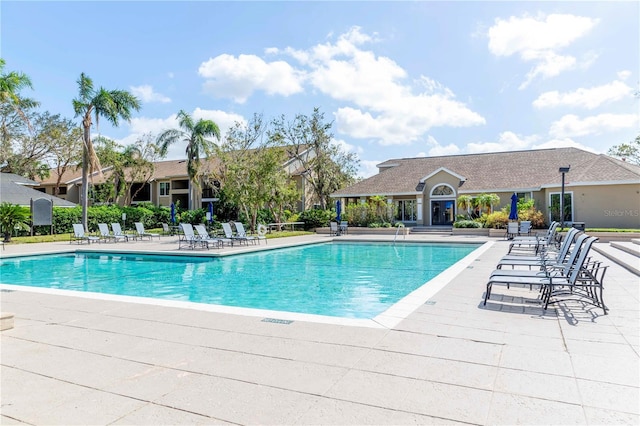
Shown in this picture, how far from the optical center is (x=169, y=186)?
44.7 meters

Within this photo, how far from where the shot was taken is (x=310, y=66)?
21.2 metres

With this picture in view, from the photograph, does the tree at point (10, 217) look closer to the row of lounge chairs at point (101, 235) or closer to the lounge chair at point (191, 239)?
the row of lounge chairs at point (101, 235)

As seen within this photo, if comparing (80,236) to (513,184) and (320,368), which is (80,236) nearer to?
(320,368)

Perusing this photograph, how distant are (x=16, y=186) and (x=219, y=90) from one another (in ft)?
56.4

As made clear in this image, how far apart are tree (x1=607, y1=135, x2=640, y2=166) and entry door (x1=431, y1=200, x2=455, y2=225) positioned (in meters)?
20.3

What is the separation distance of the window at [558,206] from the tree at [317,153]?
1835 cm

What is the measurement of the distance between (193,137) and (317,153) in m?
10.9

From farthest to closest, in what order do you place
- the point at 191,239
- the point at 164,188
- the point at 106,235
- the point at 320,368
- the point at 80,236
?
1. the point at 164,188
2. the point at 106,235
3. the point at 80,236
4. the point at 191,239
5. the point at 320,368

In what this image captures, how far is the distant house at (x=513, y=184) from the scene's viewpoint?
2445cm

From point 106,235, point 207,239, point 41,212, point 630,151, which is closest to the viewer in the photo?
point 207,239

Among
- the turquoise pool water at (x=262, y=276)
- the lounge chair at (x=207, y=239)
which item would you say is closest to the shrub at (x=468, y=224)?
the turquoise pool water at (x=262, y=276)

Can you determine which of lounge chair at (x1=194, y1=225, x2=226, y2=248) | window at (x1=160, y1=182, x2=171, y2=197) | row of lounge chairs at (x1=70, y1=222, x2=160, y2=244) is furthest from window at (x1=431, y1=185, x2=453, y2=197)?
window at (x1=160, y1=182, x2=171, y2=197)

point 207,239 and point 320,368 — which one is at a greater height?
point 207,239

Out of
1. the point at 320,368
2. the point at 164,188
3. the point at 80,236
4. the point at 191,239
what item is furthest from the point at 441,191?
the point at 320,368
